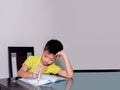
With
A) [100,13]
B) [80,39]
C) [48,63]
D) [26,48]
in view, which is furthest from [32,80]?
[100,13]

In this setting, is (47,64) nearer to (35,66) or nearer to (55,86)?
(35,66)

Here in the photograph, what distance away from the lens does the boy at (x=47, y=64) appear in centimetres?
199

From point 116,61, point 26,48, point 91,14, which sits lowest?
point 116,61

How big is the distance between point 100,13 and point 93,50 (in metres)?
0.48

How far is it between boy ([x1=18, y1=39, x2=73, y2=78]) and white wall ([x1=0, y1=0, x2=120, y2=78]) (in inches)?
26.7

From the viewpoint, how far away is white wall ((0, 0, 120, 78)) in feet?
9.16

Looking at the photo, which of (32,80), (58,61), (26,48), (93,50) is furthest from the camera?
(93,50)

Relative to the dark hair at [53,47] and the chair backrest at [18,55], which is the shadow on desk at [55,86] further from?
the chair backrest at [18,55]

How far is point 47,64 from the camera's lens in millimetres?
2152

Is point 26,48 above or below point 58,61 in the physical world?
above

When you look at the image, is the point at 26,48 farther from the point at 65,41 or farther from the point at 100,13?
the point at 100,13

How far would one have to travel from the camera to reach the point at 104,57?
326 cm

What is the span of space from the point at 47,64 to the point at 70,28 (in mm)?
1060

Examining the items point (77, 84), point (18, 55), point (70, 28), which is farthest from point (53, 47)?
point (70, 28)
